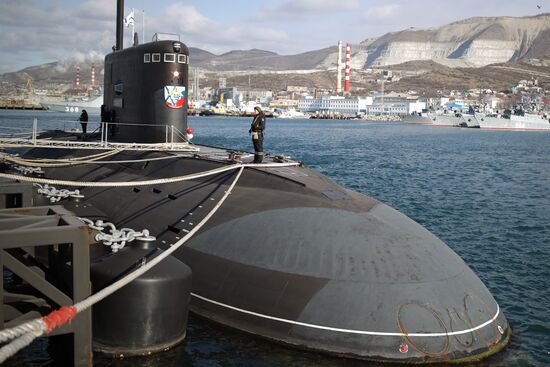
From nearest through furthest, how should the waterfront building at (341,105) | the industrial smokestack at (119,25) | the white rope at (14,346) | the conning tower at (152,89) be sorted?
the white rope at (14,346) → the conning tower at (152,89) → the industrial smokestack at (119,25) → the waterfront building at (341,105)

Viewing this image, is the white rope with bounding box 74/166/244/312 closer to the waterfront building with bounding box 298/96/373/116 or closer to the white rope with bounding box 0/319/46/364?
the white rope with bounding box 0/319/46/364

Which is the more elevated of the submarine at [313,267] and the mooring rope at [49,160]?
the mooring rope at [49,160]

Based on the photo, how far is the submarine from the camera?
809 centimetres

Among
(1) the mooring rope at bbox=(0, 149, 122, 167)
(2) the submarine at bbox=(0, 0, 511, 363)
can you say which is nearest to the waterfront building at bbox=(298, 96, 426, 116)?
(1) the mooring rope at bbox=(0, 149, 122, 167)

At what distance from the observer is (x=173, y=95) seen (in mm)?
15422

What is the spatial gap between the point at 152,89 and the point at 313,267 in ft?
27.5

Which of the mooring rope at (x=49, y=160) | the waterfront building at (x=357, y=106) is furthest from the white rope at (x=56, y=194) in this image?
the waterfront building at (x=357, y=106)

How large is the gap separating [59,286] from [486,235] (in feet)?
44.2

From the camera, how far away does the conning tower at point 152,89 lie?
15227 millimetres

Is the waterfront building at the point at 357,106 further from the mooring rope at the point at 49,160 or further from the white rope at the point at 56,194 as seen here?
the white rope at the point at 56,194

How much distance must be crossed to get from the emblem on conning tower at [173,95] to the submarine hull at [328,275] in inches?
170

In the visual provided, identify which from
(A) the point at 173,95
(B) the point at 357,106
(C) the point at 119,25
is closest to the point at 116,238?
(A) the point at 173,95

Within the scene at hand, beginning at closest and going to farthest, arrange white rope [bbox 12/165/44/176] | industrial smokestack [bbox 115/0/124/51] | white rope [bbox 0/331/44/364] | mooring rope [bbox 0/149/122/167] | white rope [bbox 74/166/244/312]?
white rope [bbox 0/331/44/364], white rope [bbox 74/166/244/312], mooring rope [bbox 0/149/122/167], white rope [bbox 12/165/44/176], industrial smokestack [bbox 115/0/124/51]

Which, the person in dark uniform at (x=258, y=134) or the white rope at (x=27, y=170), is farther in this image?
the white rope at (x=27, y=170)
